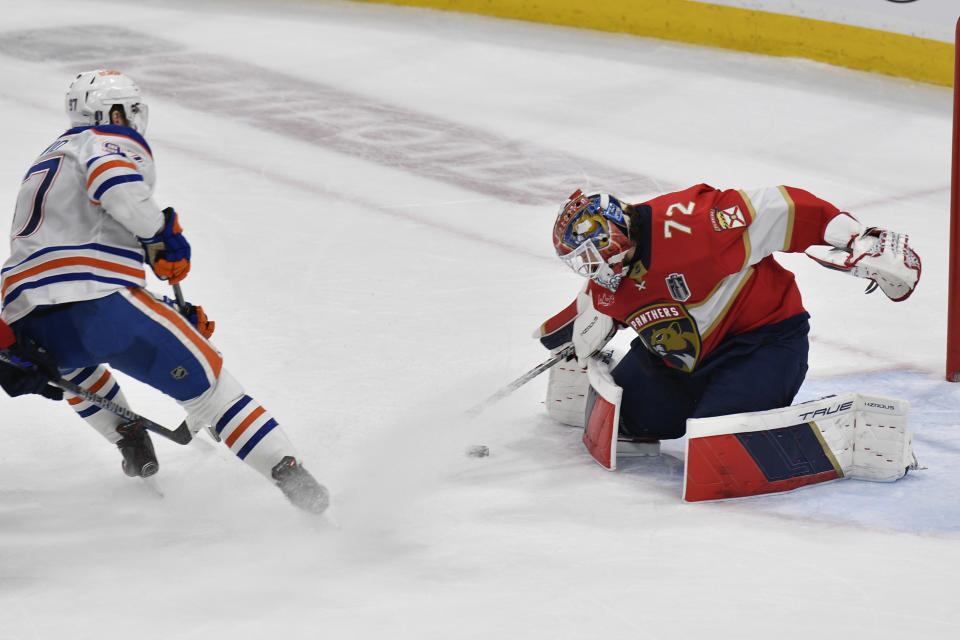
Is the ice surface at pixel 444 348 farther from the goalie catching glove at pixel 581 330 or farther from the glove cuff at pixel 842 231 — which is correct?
the glove cuff at pixel 842 231

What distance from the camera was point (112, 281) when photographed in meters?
2.71

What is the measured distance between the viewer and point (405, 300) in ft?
13.8

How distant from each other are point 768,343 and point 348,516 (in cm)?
106

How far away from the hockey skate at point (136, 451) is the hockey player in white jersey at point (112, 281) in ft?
0.86

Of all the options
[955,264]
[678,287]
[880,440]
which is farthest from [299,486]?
[955,264]

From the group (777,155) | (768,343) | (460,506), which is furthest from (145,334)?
(777,155)

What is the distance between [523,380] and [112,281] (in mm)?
1106

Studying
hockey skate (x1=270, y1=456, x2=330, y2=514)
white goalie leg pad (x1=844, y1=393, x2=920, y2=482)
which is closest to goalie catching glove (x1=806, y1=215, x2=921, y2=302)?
white goalie leg pad (x1=844, y1=393, x2=920, y2=482)

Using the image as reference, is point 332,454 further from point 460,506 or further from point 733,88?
point 733,88

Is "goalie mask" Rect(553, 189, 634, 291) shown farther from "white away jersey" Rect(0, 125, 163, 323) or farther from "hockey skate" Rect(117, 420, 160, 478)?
"hockey skate" Rect(117, 420, 160, 478)

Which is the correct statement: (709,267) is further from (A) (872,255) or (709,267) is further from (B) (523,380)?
(B) (523,380)

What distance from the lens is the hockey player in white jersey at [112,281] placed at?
2.69 meters

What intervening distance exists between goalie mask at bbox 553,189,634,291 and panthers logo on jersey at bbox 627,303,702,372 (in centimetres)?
14

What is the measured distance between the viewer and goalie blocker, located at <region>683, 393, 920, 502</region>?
9.41 ft
